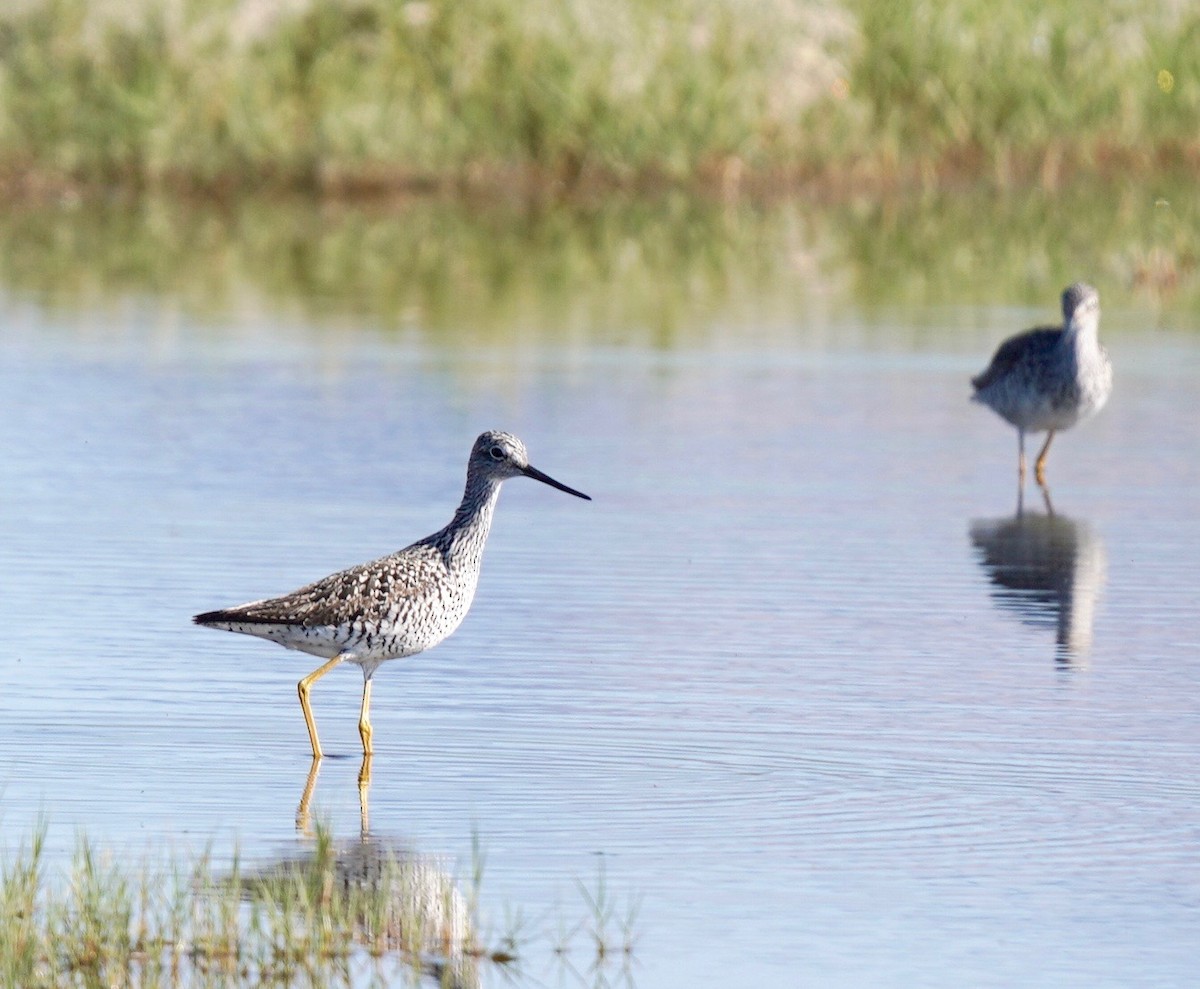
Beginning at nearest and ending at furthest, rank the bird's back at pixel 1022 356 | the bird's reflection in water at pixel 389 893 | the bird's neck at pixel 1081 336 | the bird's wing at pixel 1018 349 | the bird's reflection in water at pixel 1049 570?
the bird's reflection in water at pixel 389 893, the bird's reflection in water at pixel 1049 570, the bird's neck at pixel 1081 336, the bird's back at pixel 1022 356, the bird's wing at pixel 1018 349

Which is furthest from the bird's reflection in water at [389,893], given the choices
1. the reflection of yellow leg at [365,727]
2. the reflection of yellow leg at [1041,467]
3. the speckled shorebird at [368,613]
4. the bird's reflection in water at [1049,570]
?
the reflection of yellow leg at [1041,467]

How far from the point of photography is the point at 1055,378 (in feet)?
58.3

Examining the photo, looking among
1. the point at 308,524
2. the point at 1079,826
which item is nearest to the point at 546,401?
the point at 308,524

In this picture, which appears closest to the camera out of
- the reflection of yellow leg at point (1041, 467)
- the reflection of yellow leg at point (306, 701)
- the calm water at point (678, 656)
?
the calm water at point (678, 656)

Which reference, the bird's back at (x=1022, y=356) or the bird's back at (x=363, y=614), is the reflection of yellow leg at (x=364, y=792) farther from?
the bird's back at (x=1022, y=356)

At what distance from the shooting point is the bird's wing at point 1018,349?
18.2 meters

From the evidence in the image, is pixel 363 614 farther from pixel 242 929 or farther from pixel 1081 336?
pixel 1081 336

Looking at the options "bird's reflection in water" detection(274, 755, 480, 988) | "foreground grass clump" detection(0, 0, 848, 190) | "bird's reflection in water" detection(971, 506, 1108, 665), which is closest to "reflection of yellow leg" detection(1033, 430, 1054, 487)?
"bird's reflection in water" detection(971, 506, 1108, 665)

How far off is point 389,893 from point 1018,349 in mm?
10710

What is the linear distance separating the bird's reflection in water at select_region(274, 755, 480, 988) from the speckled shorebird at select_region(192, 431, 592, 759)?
1.01m

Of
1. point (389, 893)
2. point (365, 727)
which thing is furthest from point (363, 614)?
point (389, 893)

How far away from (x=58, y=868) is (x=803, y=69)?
32.1 meters

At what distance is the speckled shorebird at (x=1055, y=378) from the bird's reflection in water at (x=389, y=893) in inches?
355

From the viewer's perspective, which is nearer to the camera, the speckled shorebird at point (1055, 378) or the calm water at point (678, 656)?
the calm water at point (678, 656)
